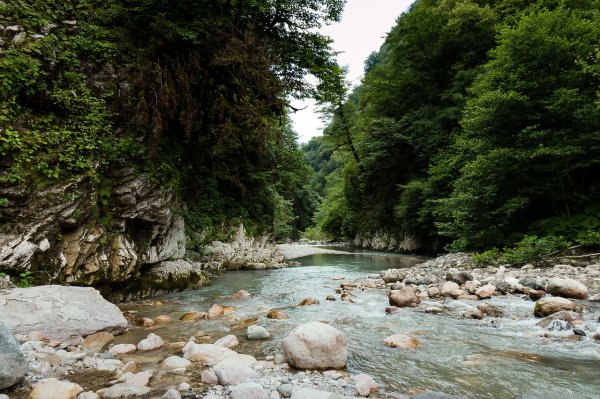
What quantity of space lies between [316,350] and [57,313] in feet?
11.3

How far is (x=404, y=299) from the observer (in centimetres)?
614

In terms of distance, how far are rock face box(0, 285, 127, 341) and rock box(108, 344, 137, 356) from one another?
0.70 meters

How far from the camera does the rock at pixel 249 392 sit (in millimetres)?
2730

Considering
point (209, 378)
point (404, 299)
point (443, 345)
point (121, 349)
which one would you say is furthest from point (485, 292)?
point (121, 349)

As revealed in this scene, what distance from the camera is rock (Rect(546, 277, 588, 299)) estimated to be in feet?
18.7

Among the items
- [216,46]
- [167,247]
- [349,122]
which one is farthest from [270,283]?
[349,122]

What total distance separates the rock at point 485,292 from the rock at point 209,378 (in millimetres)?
5335

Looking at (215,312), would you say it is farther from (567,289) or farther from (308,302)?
(567,289)

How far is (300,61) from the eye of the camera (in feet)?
38.2

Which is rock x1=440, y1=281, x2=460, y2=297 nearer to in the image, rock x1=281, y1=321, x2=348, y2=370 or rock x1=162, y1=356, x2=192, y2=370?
rock x1=281, y1=321, x2=348, y2=370

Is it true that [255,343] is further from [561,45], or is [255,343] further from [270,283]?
[561,45]

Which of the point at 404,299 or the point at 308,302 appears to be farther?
the point at 308,302

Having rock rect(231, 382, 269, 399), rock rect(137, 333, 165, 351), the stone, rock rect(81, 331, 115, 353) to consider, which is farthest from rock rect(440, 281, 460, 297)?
rock rect(81, 331, 115, 353)

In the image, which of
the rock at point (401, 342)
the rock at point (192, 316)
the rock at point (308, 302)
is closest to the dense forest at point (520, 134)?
the rock at point (308, 302)
